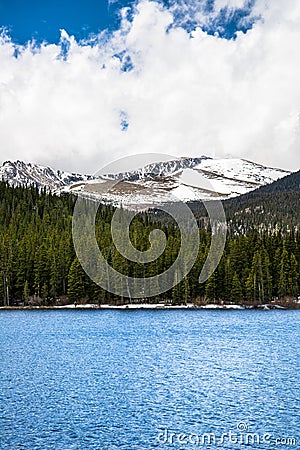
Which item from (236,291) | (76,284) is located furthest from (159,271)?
(76,284)

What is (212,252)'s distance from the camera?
393 feet

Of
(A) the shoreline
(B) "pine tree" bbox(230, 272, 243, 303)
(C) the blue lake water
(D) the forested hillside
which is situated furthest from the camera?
(D) the forested hillside

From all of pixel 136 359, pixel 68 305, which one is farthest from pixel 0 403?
pixel 68 305

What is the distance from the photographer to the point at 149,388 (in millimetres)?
39062

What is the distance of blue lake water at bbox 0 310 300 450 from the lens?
28.5 metres

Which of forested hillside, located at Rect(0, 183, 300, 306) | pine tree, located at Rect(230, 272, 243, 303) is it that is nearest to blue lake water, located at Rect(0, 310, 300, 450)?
pine tree, located at Rect(230, 272, 243, 303)

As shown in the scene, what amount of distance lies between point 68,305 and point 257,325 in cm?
4764

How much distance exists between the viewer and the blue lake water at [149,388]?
28.5 meters

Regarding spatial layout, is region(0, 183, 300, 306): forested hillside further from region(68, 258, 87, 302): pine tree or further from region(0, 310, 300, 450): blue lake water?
region(0, 310, 300, 450): blue lake water

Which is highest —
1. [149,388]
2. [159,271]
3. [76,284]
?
[159,271]

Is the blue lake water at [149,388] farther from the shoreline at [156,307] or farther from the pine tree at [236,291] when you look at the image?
the pine tree at [236,291]

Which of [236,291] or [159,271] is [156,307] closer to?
[159,271]

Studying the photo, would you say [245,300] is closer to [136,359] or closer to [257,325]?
[257,325]

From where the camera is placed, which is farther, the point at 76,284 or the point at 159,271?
the point at 159,271
